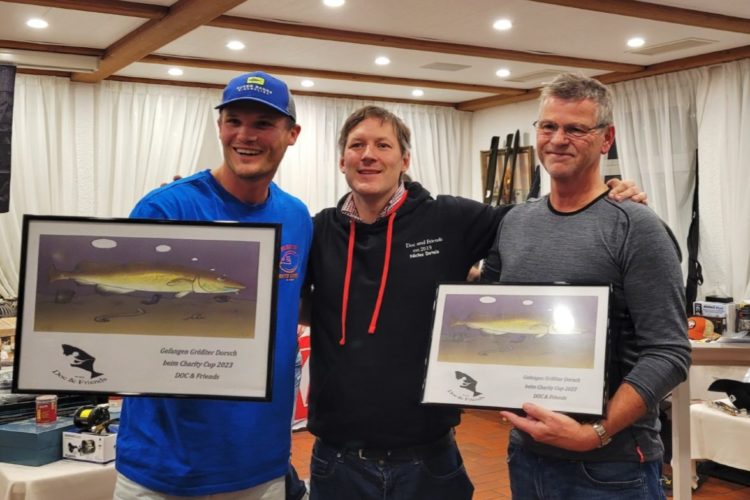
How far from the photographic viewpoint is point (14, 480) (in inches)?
97.8

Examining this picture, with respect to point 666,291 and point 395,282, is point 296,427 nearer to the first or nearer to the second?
point 395,282

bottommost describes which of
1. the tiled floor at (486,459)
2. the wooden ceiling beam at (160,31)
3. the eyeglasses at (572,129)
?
the tiled floor at (486,459)

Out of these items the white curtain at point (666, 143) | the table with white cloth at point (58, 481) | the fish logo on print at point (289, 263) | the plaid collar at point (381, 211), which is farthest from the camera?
the white curtain at point (666, 143)

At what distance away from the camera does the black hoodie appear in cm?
200

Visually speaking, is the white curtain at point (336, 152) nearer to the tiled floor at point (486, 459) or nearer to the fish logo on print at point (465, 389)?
→ the tiled floor at point (486, 459)

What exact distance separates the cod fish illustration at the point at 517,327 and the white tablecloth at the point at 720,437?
2.55m

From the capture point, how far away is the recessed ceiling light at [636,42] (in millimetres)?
6004

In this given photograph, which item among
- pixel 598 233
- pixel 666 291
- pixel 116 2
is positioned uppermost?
pixel 116 2

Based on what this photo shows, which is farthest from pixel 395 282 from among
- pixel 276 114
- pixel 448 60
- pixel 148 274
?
pixel 448 60

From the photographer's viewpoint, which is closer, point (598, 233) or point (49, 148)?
point (598, 233)

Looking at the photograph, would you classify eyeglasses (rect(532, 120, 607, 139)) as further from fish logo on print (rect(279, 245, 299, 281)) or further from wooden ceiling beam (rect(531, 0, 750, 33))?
wooden ceiling beam (rect(531, 0, 750, 33))

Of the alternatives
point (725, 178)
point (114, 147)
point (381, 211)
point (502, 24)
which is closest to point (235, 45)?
point (502, 24)

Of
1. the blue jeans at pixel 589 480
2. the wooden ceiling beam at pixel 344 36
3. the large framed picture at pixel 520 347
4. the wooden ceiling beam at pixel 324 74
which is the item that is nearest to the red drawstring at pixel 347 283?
the large framed picture at pixel 520 347

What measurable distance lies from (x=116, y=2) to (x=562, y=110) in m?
3.97
